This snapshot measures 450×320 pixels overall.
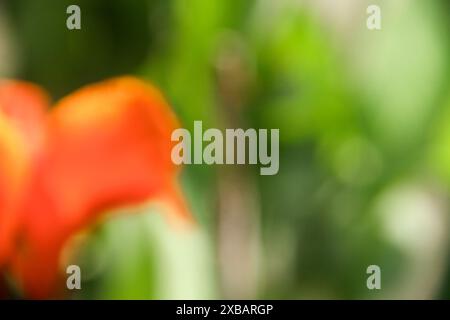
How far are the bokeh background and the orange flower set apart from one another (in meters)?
0.02

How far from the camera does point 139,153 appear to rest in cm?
64

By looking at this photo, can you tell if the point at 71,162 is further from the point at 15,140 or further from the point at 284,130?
the point at 284,130

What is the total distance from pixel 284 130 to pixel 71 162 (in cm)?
26

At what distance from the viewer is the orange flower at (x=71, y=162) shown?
628 millimetres

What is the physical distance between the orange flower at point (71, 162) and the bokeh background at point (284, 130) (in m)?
0.02

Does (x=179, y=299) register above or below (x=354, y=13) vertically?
below

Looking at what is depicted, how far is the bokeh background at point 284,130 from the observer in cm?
63

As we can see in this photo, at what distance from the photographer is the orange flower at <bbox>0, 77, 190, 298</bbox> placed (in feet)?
2.06

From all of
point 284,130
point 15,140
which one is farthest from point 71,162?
point 284,130

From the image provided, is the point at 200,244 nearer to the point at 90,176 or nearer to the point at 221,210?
the point at 221,210

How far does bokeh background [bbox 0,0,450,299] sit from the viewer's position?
2.05ft

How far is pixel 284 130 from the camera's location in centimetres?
62
